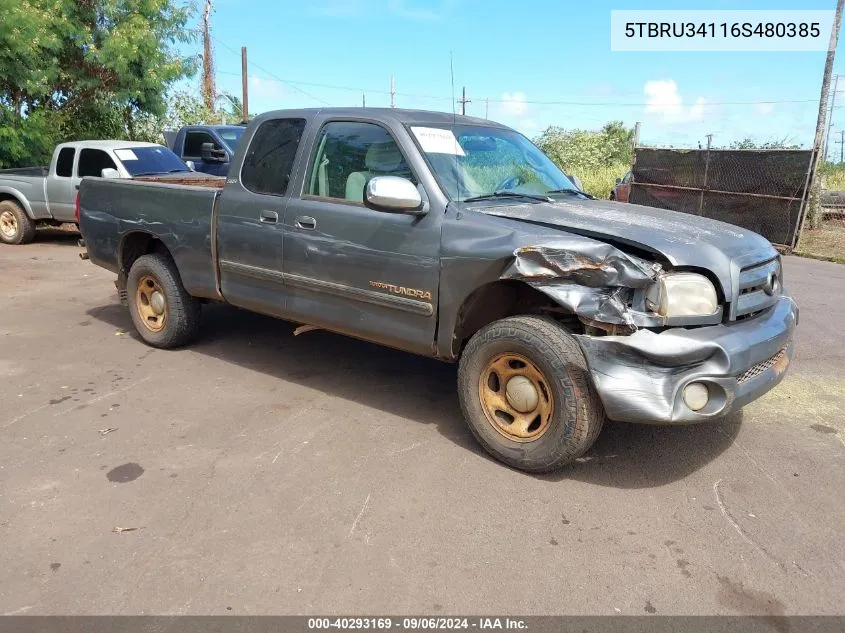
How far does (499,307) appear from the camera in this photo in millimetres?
3912

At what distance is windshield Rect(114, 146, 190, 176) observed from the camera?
10.6 m

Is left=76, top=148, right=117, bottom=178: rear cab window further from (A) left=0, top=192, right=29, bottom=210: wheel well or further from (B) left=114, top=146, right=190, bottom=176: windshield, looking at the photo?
(A) left=0, top=192, right=29, bottom=210: wheel well

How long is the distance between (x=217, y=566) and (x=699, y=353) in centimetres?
237

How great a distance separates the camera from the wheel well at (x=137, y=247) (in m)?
5.86

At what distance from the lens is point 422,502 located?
337 cm

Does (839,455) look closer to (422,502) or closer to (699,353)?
A: (699,353)

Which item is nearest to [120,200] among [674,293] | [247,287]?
[247,287]

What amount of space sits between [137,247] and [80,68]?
1143 centimetres

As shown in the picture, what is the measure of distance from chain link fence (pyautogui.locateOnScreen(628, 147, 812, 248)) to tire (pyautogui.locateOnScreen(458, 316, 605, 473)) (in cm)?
1036

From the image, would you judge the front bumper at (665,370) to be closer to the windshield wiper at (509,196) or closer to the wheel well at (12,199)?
the windshield wiper at (509,196)

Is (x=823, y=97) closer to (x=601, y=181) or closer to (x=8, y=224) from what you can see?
(x=601, y=181)

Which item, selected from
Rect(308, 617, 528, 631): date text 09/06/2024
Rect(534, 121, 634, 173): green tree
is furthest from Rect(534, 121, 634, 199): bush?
Rect(308, 617, 528, 631): date text 09/06/2024

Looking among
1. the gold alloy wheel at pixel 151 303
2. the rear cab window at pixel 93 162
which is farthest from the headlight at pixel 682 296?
the rear cab window at pixel 93 162

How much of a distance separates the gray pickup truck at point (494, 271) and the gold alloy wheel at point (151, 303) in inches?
20.8
